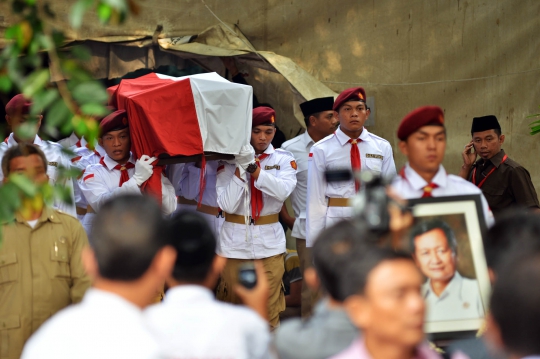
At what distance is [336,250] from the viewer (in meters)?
2.72

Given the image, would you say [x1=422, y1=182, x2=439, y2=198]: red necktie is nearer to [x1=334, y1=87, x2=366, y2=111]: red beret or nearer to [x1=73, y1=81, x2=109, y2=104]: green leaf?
[x1=73, y1=81, x2=109, y2=104]: green leaf

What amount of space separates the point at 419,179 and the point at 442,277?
523 mm

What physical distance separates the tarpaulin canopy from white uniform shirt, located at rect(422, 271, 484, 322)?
2571 mm

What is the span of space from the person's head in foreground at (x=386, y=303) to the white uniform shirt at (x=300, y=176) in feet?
13.7

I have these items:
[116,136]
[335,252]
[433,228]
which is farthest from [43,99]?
[116,136]

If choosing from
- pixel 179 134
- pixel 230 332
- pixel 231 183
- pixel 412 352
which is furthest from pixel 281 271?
pixel 412 352

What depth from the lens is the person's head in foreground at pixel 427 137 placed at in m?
3.39

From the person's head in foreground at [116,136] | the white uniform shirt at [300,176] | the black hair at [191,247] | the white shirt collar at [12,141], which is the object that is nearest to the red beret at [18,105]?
the white shirt collar at [12,141]

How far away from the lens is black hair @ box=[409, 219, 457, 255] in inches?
122

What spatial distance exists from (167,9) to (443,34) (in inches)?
104

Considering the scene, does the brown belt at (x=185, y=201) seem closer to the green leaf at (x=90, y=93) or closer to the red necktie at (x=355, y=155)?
the red necktie at (x=355, y=155)

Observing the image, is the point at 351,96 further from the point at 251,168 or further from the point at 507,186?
the point at 507,186

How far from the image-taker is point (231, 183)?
5781 millimetres

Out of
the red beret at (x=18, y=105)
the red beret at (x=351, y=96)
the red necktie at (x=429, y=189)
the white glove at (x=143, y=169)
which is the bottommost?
the red necktie at (x=429, y=189)
